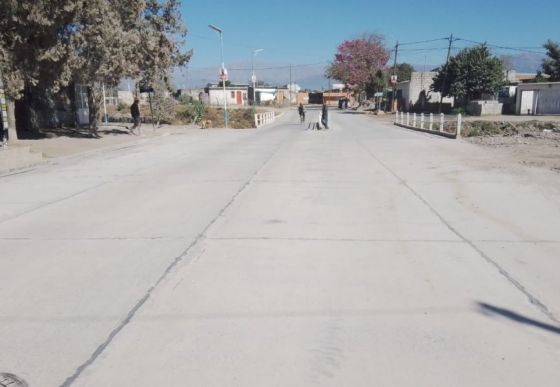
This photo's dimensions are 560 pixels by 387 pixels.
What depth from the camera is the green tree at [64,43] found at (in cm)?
1661

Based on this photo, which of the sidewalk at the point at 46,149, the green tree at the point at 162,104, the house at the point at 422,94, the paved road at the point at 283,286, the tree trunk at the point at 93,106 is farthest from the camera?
the house at the point at 422,94

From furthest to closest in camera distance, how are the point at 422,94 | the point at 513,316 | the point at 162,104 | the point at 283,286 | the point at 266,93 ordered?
the point at 266,93
the point at 422,94
the point at 162,104
the point at 283,286
the point at 513,316

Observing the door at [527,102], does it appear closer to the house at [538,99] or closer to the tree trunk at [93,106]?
the house at [538,99]

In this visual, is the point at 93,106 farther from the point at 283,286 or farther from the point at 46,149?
the point at 283,286

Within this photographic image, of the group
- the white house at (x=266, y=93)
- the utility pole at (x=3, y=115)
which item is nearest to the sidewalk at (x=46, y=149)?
the utility pole at (x=3, y=115)

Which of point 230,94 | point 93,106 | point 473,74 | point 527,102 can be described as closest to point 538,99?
point 527,102

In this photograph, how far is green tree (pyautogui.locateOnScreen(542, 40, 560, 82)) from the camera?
5569 cm

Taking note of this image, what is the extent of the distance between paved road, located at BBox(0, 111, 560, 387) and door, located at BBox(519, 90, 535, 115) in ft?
120

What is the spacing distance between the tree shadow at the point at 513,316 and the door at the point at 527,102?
142ft

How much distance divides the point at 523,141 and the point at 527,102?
82.0ft

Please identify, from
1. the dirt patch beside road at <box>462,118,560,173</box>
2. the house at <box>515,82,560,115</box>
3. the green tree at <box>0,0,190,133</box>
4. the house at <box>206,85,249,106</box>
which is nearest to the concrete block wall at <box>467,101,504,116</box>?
the house at <box>515,82,560,115</box>

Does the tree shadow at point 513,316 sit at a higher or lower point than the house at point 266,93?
lower

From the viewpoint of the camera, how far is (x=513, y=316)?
4.25 metres

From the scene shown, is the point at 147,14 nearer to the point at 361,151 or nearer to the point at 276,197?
the point at 361,151
